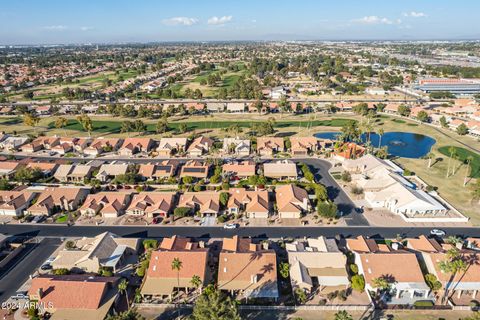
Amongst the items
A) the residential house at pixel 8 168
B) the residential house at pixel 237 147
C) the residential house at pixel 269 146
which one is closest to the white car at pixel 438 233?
the residential house at pixel 269 146

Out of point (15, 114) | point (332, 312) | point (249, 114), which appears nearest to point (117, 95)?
point (15, 114)

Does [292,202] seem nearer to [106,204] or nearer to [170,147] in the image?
[106,204]

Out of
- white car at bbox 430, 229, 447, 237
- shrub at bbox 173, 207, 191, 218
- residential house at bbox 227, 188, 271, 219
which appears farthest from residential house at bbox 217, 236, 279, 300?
white car at bbox 430, 229, 447, 237

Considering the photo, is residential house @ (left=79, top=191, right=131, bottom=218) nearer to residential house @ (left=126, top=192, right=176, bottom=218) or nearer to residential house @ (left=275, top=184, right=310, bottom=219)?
residential house @ (left=126, top=192, right=176, bottom=218)

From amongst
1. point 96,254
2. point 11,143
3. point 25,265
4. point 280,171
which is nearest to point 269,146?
point 280,171

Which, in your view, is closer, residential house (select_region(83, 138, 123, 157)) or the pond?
residential house (select_region(83, 138, 123, 157))

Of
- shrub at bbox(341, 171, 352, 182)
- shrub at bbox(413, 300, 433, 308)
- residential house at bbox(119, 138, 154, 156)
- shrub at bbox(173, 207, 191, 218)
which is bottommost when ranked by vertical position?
shrub at bbox(413, 300, 433, 308)
